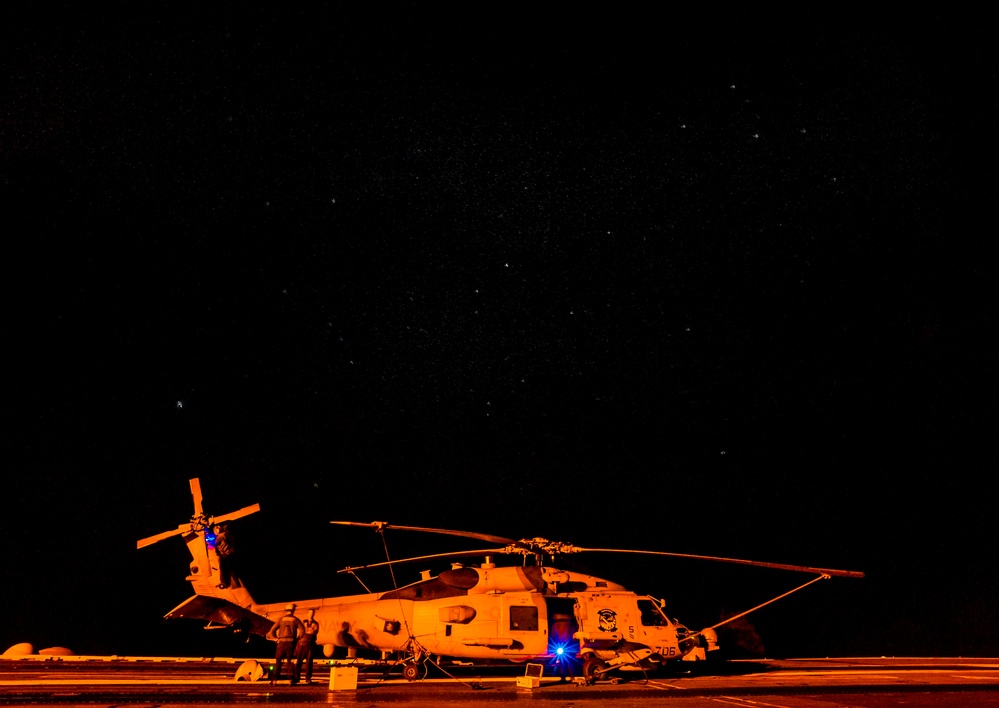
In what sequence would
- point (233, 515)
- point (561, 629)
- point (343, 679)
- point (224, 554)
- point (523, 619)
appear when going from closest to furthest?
point (343, 679)
point (523, 619)
point (561, 629)
point (224, 554)
point (233, 515)

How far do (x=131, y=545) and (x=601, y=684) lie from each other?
86.2 ft

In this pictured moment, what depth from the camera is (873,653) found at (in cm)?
3706

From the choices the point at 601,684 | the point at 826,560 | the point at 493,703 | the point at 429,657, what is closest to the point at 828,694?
the point at 601,684

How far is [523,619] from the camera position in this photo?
16.7 m

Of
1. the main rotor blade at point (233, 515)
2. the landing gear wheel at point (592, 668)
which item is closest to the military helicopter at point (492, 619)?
the landing gear wheel at point (592, 668)

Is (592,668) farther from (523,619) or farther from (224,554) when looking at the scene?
(224,554)

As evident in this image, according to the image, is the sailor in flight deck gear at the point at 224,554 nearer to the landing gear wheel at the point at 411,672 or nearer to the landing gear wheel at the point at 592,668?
the landing gear wheel at the point at 411,672

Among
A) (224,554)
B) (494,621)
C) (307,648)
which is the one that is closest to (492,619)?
(494,621)

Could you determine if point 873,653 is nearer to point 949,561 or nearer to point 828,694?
point 949,561

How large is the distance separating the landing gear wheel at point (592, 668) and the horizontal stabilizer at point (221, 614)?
7.20 m

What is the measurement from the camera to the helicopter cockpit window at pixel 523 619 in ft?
54.4

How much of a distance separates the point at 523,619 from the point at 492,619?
0.71 m

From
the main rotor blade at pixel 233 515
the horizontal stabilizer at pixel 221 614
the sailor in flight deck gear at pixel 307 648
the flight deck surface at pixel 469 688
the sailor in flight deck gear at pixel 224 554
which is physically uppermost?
the main rotor blade at pixel 233 515

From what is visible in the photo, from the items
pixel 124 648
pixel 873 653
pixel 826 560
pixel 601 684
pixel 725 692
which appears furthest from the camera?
pixel 826 560
